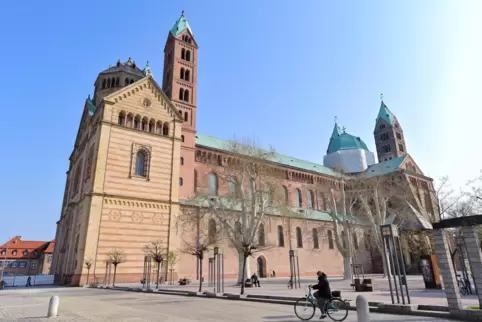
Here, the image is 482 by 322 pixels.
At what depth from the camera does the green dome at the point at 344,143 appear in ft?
223

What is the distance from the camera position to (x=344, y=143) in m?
68.4

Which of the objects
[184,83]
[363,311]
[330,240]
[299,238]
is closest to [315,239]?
[330,240]

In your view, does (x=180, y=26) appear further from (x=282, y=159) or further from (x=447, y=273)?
(x=447, y=273)

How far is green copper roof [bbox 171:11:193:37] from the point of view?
46603 millimetres

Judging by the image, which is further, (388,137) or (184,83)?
(388,137)

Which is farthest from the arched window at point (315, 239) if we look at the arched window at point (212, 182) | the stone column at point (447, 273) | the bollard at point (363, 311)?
the bollard at point (363, 311)

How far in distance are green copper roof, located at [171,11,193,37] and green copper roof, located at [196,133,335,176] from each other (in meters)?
15.5

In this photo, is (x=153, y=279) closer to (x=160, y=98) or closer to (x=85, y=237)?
(x=85, y=237)

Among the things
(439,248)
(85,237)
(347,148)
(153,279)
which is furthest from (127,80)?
(347,148)

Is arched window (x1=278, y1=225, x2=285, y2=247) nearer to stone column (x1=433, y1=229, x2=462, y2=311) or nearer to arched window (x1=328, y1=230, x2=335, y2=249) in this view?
arched window (x1=328, y1=230, x2=335, y2=249)

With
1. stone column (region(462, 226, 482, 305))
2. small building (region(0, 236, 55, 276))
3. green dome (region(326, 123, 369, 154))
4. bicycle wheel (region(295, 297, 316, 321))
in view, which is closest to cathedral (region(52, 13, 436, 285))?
green dome (region(326, 123, 369, 154))

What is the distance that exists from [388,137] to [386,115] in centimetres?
621

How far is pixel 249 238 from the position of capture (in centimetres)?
2622

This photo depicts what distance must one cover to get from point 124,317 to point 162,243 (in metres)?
22.8
